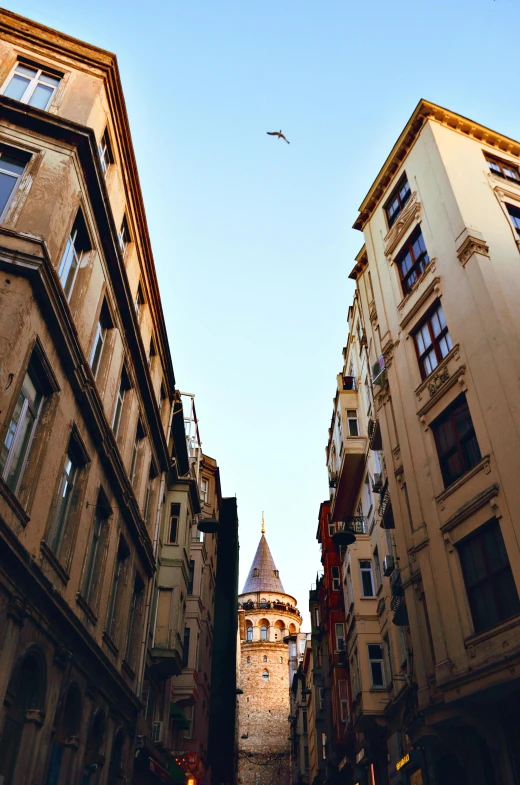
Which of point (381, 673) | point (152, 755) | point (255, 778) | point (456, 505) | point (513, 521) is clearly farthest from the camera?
point (255, 778)

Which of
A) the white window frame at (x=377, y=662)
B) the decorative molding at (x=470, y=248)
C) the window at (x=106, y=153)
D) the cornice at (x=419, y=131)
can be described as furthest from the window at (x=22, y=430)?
the white window frame at (x=377, y=662)

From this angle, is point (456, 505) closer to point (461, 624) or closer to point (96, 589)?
point (461, 624)

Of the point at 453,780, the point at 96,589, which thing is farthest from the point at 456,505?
the point at 96,589

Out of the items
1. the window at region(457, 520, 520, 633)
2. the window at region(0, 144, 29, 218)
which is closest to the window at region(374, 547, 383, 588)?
the window at region(457, 520, 520, 633)

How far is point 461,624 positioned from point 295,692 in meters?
75.6

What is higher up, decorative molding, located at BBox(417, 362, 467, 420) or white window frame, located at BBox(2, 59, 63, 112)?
white window frame, located at BBox(2, 59, 63, 112)

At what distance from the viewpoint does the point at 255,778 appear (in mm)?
78312

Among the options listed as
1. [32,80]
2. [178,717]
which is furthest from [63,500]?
[178,717]

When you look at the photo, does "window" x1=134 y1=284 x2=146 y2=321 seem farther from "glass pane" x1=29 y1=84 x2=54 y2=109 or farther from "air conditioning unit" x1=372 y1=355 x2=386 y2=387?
"air conditioning unit" x1=372 y1=355 x2=386 y2=387

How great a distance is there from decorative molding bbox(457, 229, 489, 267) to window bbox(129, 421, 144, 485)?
41.0 feet

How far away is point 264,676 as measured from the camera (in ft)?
286

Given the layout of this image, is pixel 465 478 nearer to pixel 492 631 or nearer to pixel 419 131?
pixel 492 631

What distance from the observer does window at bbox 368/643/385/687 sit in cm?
2639

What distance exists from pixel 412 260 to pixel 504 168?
18.3 feet
